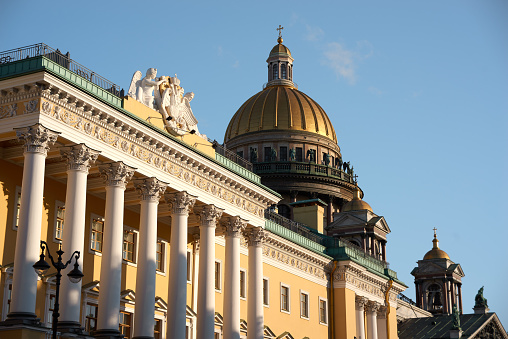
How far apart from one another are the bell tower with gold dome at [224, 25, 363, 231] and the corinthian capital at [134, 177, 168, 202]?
4126cm

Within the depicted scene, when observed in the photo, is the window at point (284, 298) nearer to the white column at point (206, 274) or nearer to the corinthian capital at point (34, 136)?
the white column at point (206, 274)

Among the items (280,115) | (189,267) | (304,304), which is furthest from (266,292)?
Result: (280,115)

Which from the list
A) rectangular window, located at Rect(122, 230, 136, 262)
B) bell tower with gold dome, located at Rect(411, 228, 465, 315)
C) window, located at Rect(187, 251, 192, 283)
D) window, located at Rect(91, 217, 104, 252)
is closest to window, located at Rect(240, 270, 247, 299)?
window, located at Rect(187, 251, 192, 283)

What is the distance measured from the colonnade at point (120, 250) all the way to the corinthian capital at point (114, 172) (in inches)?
1.4

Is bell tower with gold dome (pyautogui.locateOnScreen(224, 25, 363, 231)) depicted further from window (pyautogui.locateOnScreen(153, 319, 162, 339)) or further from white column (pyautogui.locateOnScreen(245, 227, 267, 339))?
window (pyautogui.locateOnScreen(153, 319, 162, 339))

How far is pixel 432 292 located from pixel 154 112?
61.1m

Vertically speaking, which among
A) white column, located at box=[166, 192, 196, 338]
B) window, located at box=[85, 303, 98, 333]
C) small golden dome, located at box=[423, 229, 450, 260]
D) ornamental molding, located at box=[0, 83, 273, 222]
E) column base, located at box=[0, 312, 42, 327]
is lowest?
column base, located at box=[0, 312, 42, 327]

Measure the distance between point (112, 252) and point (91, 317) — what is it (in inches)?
154

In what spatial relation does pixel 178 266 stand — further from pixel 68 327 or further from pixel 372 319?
pixel 372 319

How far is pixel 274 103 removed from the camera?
7919 cm

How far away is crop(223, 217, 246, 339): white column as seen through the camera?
3800 cm

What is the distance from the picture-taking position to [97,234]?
1336 inches

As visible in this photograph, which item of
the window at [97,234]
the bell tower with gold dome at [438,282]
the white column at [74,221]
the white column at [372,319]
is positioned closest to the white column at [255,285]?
the window at [97,234]

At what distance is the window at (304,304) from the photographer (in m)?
48.5
